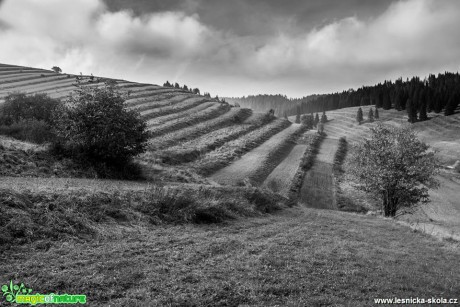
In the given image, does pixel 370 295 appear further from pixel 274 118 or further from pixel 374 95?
pixel 374 95

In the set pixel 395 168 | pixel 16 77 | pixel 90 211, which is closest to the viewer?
pixel 90 211

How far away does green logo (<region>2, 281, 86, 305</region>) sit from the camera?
20.9ft

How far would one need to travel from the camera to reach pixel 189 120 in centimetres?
7088

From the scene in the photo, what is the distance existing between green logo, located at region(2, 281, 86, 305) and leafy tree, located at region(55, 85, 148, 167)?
20.6 m

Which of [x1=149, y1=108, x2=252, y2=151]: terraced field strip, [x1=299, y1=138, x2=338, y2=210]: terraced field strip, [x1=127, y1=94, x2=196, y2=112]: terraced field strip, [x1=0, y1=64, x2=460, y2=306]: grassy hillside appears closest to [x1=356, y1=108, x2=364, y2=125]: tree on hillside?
[x1=149, y1=108, x2=252, y2=151]: terraced field strip

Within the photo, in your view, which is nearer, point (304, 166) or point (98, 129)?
point (98, 129)

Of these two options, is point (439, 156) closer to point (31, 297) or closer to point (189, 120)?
point (189, 120)

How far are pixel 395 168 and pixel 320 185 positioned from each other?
Answer: 16294mm

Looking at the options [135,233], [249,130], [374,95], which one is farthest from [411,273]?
[374,95]

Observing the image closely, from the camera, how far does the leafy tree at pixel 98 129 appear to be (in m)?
26.0

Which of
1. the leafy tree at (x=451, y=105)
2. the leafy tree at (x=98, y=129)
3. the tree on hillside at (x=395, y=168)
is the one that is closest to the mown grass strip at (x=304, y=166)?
the tree on hillside at (x=395, y=168)

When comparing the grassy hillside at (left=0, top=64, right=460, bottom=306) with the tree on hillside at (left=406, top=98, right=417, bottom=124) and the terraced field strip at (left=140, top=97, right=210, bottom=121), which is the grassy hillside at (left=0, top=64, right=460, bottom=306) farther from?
the tree on hillside at (left=406, top=98, right=417, bottom=124)

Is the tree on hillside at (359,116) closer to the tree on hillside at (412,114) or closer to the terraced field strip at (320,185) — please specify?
the tree on hillside at (412,114)

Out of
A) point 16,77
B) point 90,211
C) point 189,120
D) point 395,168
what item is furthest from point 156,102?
point 90,211
